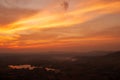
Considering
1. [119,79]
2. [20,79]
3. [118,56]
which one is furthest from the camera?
[118,56]

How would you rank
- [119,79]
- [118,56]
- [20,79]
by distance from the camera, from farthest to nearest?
[118,56]
[20,79]
[119,79]

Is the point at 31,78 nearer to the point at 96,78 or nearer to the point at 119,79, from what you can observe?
the point at 96,78

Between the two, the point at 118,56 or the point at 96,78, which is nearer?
the point at 96,78

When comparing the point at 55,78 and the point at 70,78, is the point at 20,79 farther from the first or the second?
the point at 70,78

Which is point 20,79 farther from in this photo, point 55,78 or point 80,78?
point 80,78

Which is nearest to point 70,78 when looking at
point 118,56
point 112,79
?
point 112,79

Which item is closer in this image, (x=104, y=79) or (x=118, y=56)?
(x=104, y=79)

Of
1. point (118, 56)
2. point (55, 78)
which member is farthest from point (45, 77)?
point (118, 56)

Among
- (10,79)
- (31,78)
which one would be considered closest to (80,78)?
(31,78)
